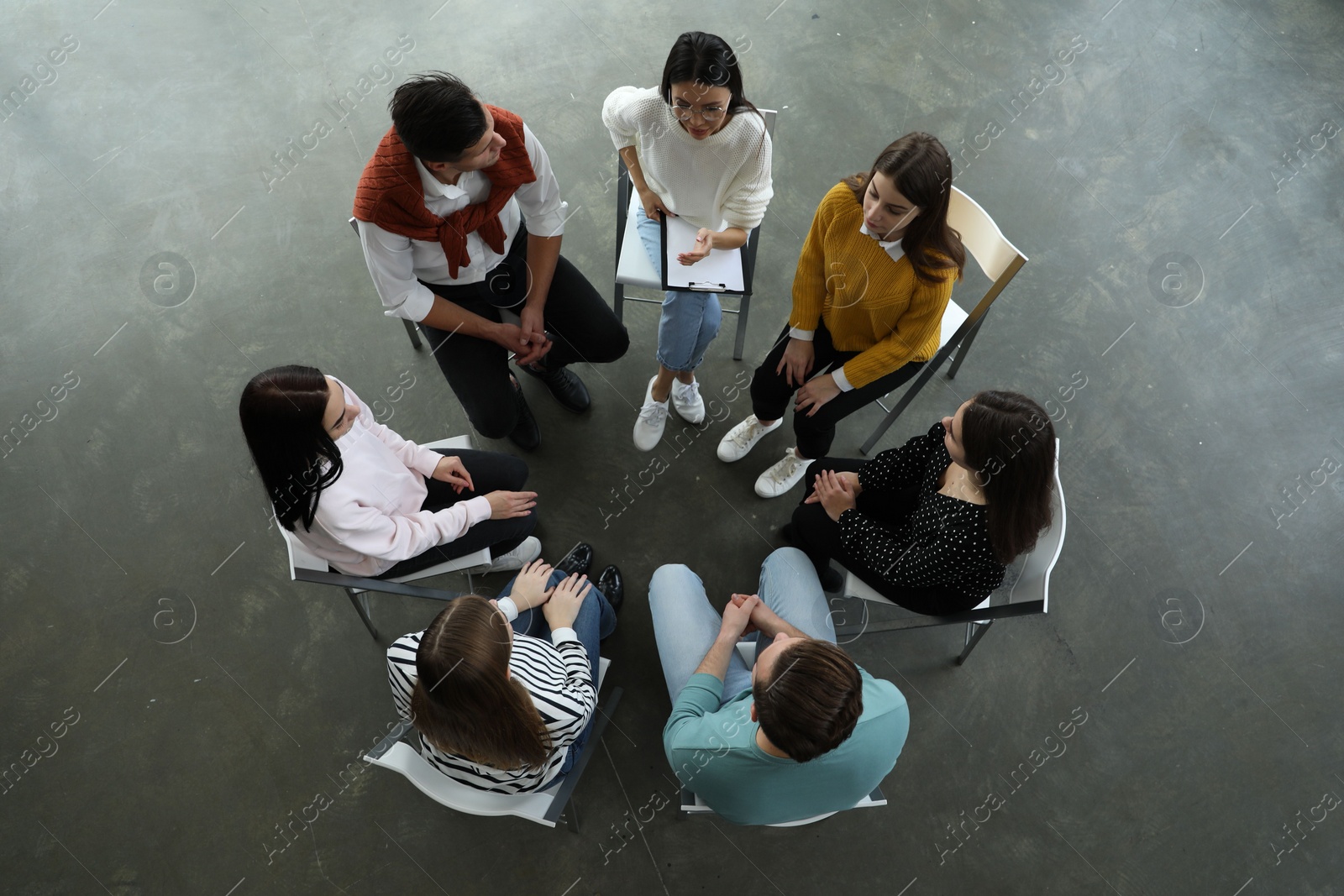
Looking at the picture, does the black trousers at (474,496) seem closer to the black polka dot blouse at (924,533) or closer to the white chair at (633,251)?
the white chair at (633,251)

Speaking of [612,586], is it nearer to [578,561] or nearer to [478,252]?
[578,561]

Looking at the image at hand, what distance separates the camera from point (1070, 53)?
12.0 feet

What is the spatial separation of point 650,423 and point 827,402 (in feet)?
2.22

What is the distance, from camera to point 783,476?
2691 millimetres

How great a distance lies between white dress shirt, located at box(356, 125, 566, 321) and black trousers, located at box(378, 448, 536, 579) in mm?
462

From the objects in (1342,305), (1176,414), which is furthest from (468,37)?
(1342,305)

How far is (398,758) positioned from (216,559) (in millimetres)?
1366

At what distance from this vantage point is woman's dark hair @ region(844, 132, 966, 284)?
1865 mm

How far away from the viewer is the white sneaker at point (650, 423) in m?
2.75

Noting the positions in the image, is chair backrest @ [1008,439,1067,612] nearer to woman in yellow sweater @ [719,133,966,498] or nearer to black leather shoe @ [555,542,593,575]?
woman in yellow sweater @ [719,133,966,498]

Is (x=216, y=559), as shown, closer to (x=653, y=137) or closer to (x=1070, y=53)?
(x=653, y=137)

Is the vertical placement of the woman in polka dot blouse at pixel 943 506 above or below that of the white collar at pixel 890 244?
below

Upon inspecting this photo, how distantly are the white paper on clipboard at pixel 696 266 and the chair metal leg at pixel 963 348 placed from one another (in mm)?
762

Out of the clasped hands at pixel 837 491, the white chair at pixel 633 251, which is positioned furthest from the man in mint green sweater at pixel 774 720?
the white chair at pixel 633 251
